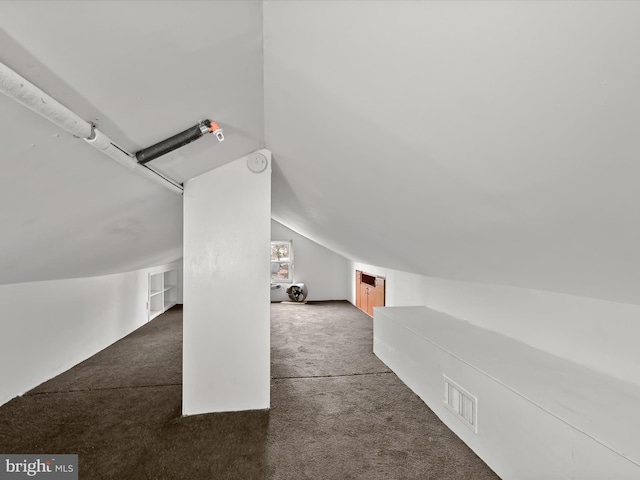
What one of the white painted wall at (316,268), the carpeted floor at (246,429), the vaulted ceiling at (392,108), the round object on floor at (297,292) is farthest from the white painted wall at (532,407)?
the white painted wall at (316,268)

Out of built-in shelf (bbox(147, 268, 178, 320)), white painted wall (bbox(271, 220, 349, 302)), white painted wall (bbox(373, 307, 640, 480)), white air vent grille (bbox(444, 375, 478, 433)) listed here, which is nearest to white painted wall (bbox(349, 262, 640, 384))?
white painted wall (bbox(373, 307, 640, 480))

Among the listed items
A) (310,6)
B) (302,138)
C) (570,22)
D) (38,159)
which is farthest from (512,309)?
(38,159)

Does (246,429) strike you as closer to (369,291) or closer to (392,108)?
(392,108)

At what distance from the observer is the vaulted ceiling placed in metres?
0.72

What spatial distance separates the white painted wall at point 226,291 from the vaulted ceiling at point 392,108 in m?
0.44

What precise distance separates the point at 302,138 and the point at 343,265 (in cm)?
567

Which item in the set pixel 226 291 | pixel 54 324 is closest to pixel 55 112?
pixel 226 291

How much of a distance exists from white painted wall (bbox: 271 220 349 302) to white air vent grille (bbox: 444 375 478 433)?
515cm

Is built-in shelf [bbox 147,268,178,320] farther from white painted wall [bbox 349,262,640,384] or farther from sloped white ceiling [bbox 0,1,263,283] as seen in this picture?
white painted wall [bbox 349,262,640,384]

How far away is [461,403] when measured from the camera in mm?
2014

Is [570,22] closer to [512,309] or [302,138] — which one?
[302,138]

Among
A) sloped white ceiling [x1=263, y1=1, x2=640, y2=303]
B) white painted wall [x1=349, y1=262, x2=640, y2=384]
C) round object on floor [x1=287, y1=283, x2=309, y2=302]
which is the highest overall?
sloped white ceiling [x1=263, y1=1, x2=640, y2=303]

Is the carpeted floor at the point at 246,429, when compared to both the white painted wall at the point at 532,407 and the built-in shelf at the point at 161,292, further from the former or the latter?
the built-in shelf at the point at 161,292

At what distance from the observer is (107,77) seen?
107 centimetres
